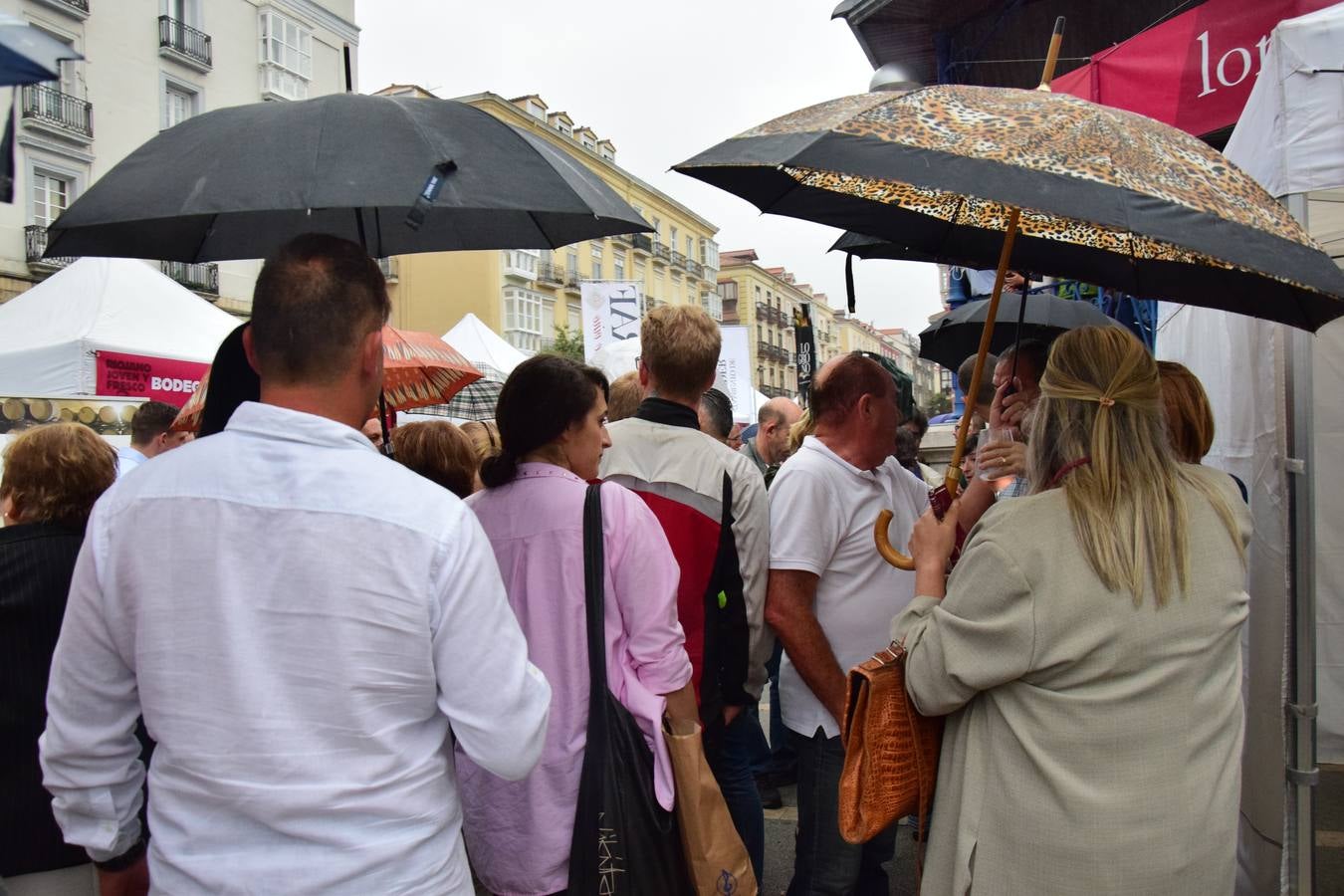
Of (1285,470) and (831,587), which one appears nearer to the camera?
(1285,470)

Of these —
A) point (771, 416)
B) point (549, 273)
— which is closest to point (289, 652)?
point (771, 416)

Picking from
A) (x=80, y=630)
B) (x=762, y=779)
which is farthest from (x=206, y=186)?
(x=762, y=779)

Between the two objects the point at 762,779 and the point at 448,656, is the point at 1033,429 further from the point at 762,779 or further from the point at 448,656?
the point at 762,779

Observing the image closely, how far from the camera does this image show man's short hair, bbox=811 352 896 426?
3.00 metres

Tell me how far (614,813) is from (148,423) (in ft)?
15.0

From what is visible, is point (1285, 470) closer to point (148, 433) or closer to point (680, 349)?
point (680, 349)

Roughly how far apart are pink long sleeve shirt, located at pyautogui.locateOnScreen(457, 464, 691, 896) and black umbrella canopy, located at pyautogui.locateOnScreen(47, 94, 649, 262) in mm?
723

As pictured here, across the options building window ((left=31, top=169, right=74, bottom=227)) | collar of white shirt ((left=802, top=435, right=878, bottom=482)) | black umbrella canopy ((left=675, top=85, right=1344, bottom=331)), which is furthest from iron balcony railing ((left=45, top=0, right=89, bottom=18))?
collar of white shirt ((left=802, top=435, right=878, bottom=482))

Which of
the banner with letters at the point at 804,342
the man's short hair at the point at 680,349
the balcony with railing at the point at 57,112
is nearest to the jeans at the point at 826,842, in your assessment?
the man's short hair at the point at 680,349

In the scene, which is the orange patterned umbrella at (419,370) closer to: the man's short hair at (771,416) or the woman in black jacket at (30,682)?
the man's short hair at (771,416)

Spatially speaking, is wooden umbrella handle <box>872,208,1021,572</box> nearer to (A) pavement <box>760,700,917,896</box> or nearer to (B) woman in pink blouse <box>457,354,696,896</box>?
(B) woman in pink blouse <box>457,354,696,896</box>

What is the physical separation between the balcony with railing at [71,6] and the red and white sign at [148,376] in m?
18.6

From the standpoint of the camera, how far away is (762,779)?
16.5 ft

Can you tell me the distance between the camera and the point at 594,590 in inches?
83.7
